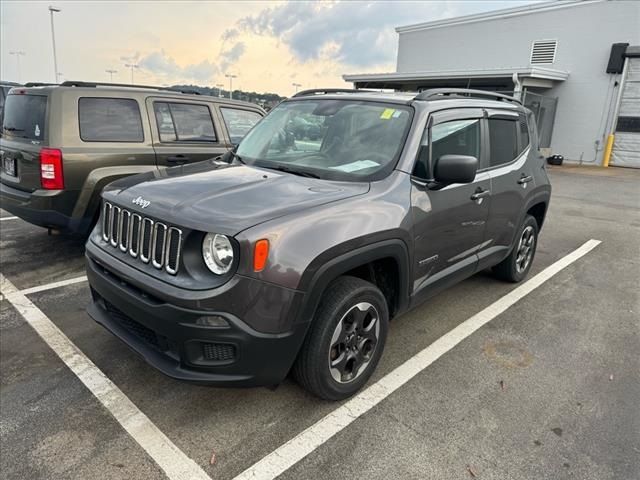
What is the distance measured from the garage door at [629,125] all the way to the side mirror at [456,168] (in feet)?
64.1

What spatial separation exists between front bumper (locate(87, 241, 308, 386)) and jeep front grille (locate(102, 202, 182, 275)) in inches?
5.1

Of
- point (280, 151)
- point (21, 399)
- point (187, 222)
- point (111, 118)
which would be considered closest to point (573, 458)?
point (187, 222)

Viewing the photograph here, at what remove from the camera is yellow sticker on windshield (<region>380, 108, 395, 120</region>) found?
10.8 ft

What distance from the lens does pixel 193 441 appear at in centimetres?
247

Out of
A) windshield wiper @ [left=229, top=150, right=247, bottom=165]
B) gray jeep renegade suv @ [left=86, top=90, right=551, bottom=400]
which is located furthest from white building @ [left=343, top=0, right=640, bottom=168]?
windshield wiper @ [left=229, top=150, right=247, bottom=165]

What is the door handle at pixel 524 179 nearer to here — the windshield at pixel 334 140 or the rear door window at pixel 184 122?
the windshield at pixel 334 140

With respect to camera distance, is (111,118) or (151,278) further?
(111,118)

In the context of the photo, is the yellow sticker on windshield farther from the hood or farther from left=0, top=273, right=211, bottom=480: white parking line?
left=0, top=273, right=211, bottom=480: white parking line

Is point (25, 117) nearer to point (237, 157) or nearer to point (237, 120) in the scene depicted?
point (237, 120)

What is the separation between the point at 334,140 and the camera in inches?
132

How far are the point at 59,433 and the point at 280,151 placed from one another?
2292mm

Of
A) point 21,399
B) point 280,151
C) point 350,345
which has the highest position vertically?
point 280,151

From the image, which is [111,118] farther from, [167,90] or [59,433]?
[59,433]

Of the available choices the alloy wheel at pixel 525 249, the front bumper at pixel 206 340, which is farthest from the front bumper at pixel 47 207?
the alloy wheel at pixel 525 249
